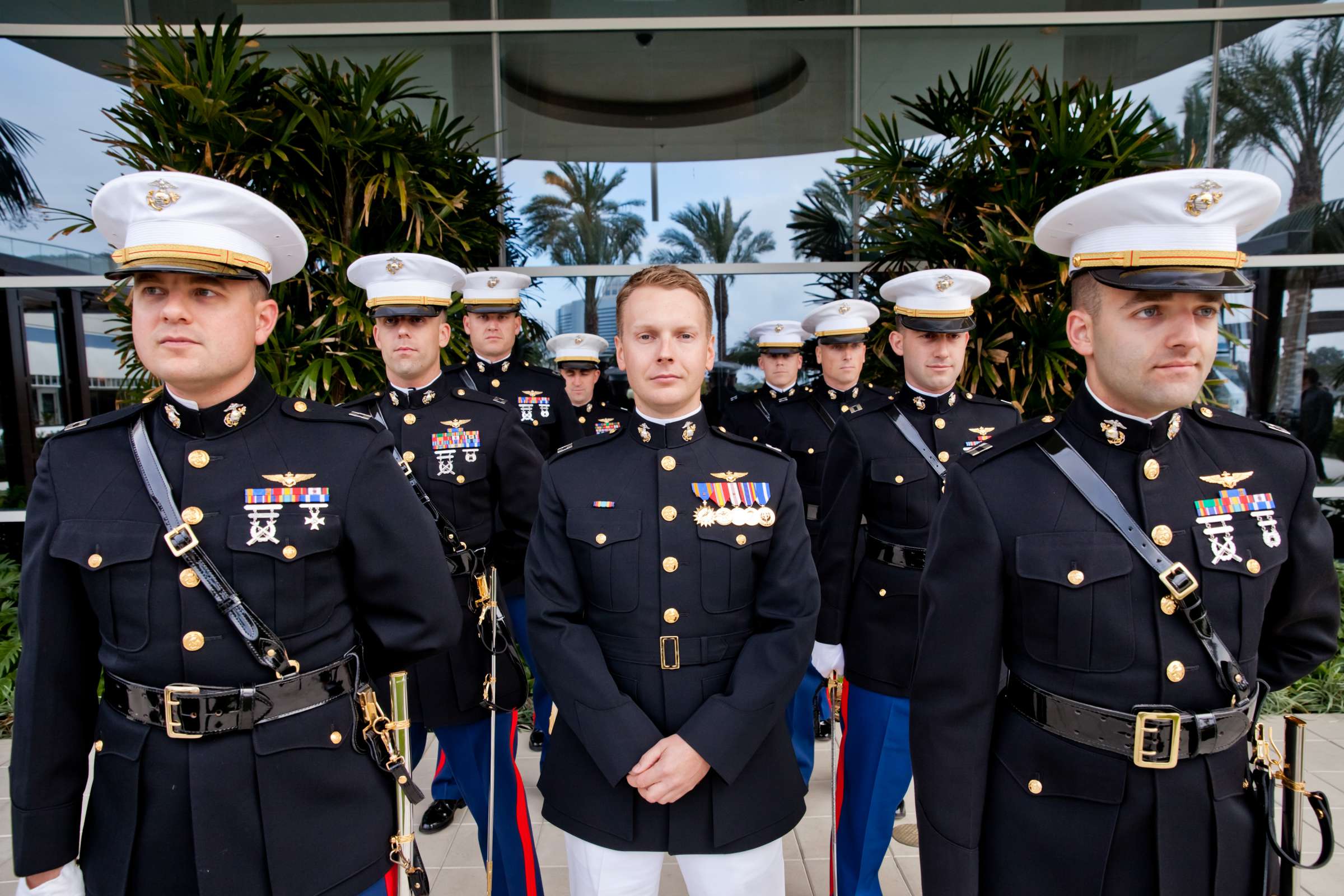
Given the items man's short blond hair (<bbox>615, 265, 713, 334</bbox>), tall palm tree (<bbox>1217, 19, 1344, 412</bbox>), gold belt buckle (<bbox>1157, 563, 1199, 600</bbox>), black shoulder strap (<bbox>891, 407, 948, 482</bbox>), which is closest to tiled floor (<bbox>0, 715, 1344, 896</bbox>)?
black shoulder strap (<bbox>891, 407, 948, 482</bbox>)

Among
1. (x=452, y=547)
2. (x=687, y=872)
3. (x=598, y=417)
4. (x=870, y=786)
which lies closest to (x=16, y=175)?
(x=598, y=417)

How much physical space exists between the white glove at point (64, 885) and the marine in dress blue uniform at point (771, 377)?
447cm

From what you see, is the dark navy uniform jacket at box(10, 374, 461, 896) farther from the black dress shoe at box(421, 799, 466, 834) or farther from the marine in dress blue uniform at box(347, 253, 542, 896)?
the black dress shoe at box(421, 799, 466, 834)

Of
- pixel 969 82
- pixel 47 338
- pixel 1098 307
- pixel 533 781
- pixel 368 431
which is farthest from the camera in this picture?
pixel 47 338

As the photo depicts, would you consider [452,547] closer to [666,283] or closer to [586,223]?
[666,283]

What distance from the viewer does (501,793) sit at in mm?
2578

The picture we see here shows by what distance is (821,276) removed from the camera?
6.91 m

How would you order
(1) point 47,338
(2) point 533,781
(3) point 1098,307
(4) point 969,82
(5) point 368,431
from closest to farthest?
(3) point 1098,307
(5) point 368,431
(2) point 533,781
(4) point 969,82
(1) point 47,338

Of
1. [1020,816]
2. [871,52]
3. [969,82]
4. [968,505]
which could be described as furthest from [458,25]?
[1020,816]

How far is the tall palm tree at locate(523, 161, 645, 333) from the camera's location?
7.00 m

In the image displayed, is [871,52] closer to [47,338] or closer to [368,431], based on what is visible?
[368,431]

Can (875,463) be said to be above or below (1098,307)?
below

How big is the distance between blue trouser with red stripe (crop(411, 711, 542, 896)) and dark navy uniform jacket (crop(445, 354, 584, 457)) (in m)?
2.31

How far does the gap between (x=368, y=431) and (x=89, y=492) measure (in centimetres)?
56
